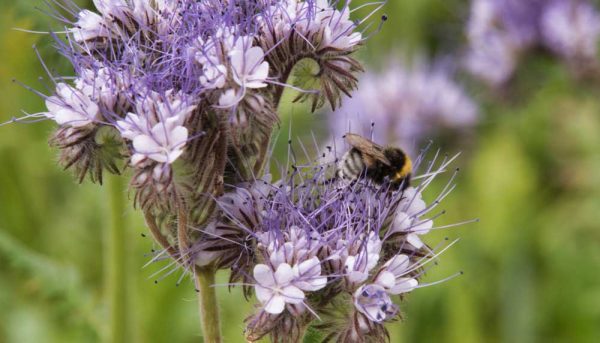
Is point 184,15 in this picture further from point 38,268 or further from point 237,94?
point 38,268

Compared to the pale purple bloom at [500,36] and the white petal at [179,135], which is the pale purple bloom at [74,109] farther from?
the pale purple bloom at [500,36]

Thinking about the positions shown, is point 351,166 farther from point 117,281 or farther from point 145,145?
point 117,281

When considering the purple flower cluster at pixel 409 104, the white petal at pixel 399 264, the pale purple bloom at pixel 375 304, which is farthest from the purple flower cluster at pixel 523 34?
the pale purple bloom at pixel 375 304

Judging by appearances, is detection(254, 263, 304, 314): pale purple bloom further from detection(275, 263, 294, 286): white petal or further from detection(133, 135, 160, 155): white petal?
detection(133, 135, 160, 155): white petal

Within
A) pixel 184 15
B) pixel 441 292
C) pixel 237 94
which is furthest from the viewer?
pixel 441 292

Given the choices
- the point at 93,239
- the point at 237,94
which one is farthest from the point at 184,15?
the point at 93,239

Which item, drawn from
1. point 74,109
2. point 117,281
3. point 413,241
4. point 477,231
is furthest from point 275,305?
point 477,231
